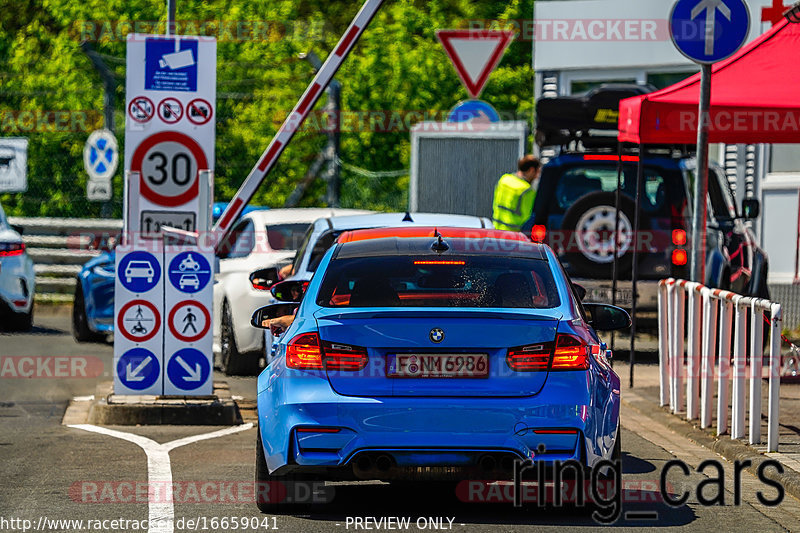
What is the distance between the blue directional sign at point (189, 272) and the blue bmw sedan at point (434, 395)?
4538 mm

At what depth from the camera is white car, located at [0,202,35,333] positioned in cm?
1992

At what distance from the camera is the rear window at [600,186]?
58.7 ft

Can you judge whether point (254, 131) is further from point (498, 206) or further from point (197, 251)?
point (197, 251)

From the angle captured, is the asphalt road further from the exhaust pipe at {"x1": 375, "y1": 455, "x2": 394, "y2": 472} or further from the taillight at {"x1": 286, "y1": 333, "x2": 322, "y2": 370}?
the taillight at {"x1": 286, "y1": 333, "x2": 322, "y2": 370}

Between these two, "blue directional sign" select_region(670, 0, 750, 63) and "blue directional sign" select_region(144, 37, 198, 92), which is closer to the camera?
"blue directional sign" select_region(144, 37, 198, 92)

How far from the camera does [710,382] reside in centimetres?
1205

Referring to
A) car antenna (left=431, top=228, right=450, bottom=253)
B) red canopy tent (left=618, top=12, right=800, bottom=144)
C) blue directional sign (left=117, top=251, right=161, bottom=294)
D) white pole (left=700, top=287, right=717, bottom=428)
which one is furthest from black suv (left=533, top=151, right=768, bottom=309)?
car antenna (left=431, top=228, right=450, bottom=253)

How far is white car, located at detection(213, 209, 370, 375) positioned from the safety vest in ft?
9.48

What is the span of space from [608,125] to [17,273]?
7112mm

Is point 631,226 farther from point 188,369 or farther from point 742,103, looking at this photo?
point 188,369

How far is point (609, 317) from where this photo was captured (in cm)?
955

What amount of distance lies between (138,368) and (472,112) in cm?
1088

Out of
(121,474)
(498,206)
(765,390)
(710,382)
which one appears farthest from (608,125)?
(121,474)

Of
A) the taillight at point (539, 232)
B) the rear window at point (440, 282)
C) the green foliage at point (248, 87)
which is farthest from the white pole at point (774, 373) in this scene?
the green foliage at point (248, 87)
